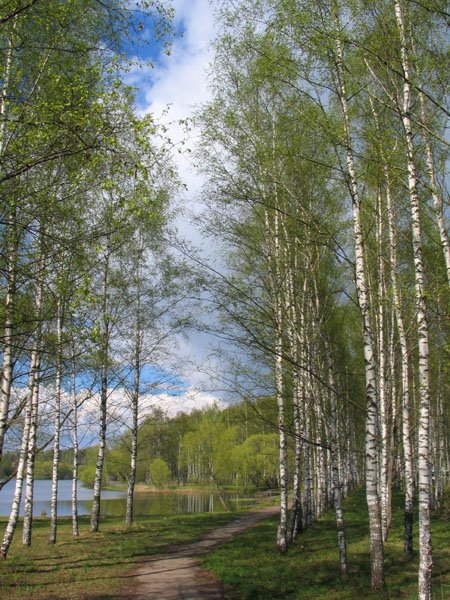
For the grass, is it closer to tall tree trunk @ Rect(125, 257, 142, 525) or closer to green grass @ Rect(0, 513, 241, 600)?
green grass @ Rect(0, 513, 241, 600)

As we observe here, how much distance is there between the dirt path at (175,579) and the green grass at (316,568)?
325 millimetres

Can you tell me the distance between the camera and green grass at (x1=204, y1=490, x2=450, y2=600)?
25.8 feet

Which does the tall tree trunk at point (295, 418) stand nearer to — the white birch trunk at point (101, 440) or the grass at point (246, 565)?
the grass at point (246, 565)

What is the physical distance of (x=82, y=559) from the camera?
11.6 meters

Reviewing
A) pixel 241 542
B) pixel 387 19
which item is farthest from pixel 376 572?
pixel 387 19

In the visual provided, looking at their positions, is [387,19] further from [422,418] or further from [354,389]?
[354,389]

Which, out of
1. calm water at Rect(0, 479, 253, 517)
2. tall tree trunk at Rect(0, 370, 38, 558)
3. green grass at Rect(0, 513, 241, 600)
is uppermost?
tall tree trunk at Rect(0, 370, 38, 558)

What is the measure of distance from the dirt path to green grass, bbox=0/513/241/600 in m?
0.34

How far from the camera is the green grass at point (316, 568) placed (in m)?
7.88

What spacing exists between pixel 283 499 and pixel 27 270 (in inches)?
337

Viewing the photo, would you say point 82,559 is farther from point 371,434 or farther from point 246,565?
point 371,434

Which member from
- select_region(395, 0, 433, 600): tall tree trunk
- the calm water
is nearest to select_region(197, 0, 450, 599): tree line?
select_region(395, 0, 433, 600): tall tree trunk

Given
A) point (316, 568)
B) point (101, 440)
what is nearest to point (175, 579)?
point (316, 568)

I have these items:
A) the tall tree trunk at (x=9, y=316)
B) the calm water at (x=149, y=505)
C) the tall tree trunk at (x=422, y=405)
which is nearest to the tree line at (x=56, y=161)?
the tall tree trunk at (x=9, y=316)
